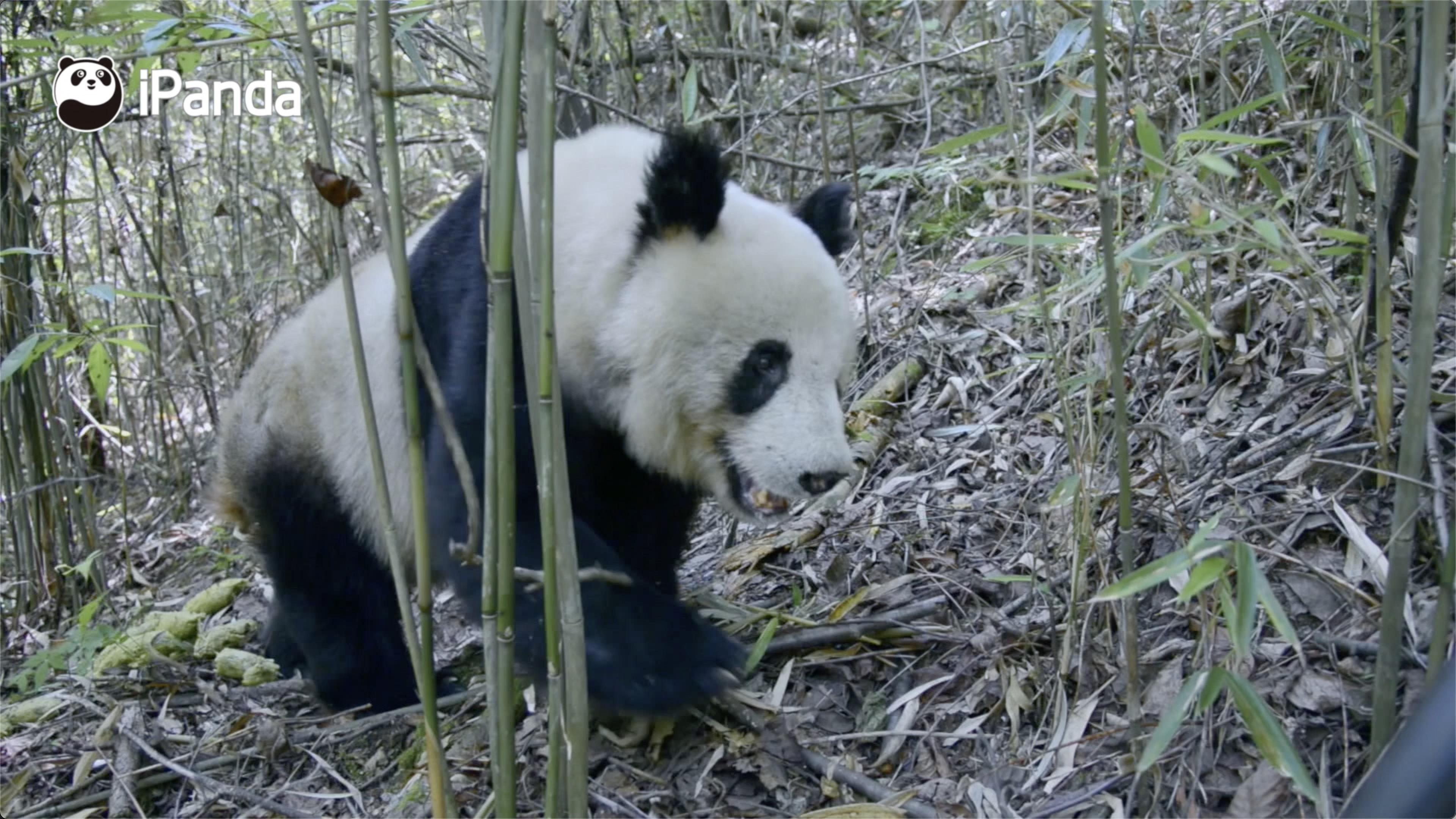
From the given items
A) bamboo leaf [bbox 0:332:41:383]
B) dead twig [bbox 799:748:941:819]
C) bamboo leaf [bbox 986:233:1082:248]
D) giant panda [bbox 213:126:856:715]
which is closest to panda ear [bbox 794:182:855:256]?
giant panda [bbox 213:126:856:715]

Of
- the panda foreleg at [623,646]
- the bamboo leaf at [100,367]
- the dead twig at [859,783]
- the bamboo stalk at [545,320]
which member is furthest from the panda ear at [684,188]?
the bamboo leaf at [100,367]

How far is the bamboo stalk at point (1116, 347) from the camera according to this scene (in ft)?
6.35

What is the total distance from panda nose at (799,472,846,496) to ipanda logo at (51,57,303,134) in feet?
8.01

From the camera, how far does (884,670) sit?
10.1ft

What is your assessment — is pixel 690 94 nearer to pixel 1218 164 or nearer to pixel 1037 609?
pixel 1037 609

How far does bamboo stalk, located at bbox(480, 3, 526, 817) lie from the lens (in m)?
1.56

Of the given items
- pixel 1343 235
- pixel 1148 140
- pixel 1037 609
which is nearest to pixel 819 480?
pixel 1037 609

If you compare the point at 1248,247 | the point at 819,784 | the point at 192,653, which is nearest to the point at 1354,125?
the point at 1248,247

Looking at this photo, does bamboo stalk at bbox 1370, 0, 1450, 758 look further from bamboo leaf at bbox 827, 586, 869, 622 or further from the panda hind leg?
the panda hind leg

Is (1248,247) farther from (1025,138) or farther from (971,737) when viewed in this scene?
(1025,138)

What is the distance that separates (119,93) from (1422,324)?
4.60 metres

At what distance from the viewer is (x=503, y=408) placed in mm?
1649

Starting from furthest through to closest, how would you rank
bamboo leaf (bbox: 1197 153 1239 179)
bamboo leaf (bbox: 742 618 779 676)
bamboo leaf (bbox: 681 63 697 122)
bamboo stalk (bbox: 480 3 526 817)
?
bamboo leaf (bbox: 681 63 697 122) → bamboo leaf (bbox: 742 618 779 676) → bamboo leaf (bbox: 1197 153 1239 179) → bamboo stalk (bbox: 480 3 526 817)

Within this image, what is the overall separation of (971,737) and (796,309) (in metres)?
1.10
